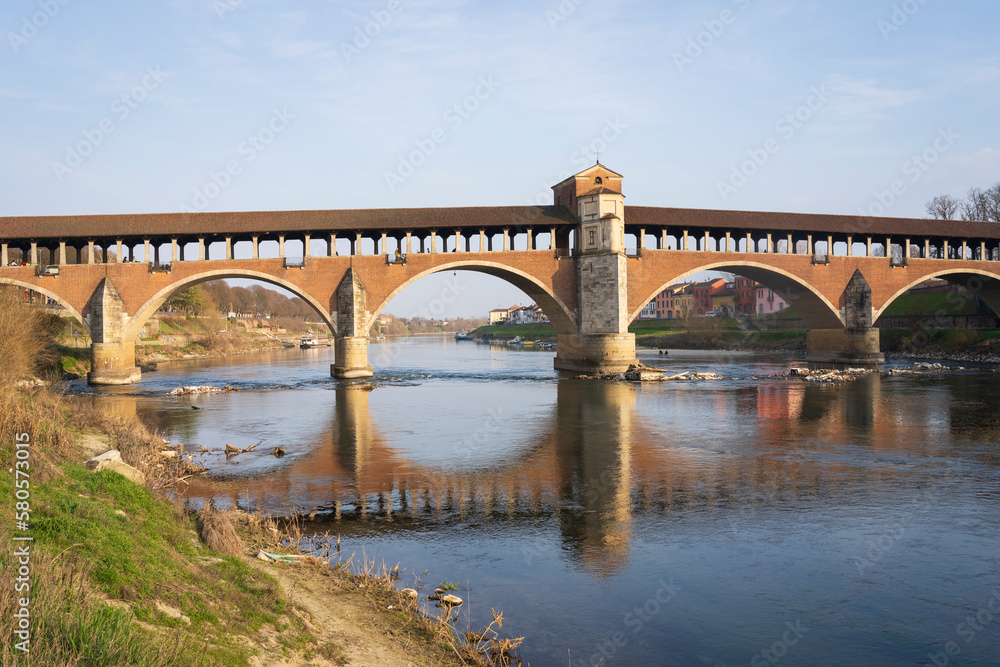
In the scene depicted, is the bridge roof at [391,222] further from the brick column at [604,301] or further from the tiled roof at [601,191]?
the brick column at [604,301]

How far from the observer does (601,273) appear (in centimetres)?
3719

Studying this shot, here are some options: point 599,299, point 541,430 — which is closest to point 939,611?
point 541,430

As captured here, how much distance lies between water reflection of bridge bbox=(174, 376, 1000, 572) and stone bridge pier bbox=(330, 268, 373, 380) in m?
15.0

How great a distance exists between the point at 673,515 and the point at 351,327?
27.8m

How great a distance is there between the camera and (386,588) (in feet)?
22.4

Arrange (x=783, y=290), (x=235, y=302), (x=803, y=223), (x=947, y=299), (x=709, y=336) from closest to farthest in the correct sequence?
(x=803, y=223)
(x=783, y=290)
(x=947, y=299)
(x=709, y=336)
(x=235, y=302)

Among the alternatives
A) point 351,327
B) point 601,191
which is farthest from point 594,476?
point 601,191

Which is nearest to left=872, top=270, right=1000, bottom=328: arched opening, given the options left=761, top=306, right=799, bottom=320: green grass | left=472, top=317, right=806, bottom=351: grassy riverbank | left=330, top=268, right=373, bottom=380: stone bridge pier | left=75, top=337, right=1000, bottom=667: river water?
left=472, top=317, right=806, bottom=351: grassy riverbank

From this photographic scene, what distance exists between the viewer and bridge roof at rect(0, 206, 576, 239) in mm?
34594

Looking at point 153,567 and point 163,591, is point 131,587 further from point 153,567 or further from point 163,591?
point 153,567

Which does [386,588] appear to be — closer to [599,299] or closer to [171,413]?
[171,413]

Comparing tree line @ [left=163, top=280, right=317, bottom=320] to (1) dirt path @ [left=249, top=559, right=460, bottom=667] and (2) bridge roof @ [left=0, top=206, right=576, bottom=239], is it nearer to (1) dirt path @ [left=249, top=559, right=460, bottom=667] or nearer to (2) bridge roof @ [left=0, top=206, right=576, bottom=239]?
(2) bridge roof @ [left=0, top=206, right=576, bottom=239]

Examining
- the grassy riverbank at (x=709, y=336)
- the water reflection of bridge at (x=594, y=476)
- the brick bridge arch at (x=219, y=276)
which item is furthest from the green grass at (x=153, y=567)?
the grassy riverbank at (x=709, y=336)

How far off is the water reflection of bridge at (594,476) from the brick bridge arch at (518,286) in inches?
637
